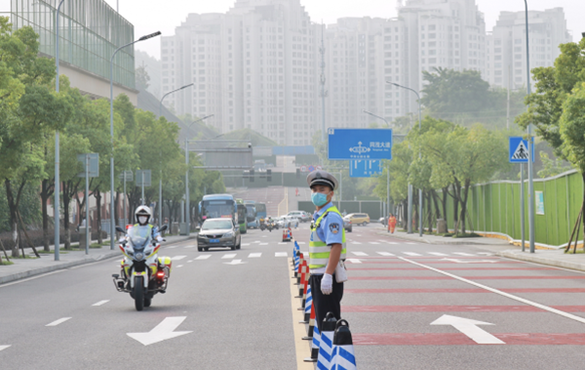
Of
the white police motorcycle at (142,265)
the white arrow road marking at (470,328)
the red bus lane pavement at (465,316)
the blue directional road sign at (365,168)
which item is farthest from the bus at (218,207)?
the white arrow road marking at (470,328)

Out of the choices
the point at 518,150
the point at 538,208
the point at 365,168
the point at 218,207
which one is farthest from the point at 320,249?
the point at 365,168

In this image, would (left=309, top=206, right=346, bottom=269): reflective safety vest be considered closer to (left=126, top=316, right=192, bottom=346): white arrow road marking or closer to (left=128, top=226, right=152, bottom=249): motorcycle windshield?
(left=126, top=316, right=192, bottom=346): white arrow road marking

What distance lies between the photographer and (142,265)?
13414 mm

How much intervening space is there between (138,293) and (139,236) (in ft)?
3.34

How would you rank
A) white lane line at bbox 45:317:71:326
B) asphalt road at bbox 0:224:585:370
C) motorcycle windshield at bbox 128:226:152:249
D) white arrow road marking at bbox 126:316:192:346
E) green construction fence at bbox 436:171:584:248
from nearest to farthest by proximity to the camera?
1. asphalt road at bbox 0:224:585:370
2. white arrow road marking at bbox 126:316:192:346
3. white lane line at bbox 45:317:71:326
4. motorcycle windshield at bbox 128:226:152:249
5. green construction fence at bbox 436:171:584:248

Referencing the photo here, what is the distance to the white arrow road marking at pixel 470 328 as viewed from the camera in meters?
9.62

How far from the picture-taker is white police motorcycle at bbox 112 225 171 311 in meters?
13.3

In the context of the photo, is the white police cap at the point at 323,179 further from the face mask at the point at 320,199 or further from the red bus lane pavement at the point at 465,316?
the red bus lane pavement at the point at 465,316

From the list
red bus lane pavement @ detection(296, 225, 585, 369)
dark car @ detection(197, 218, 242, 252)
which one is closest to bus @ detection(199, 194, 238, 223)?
dark car @ detection(197, 218, 242, 252)

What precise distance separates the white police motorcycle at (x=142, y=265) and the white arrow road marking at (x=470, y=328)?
15.8ft

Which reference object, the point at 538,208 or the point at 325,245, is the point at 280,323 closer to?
the point at 325,245

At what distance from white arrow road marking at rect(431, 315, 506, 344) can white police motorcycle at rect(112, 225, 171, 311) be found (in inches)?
190

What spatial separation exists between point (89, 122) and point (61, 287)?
20831 millimetres

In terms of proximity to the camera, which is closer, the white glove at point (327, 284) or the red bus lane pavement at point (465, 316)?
the white glove at point (327, 284)
